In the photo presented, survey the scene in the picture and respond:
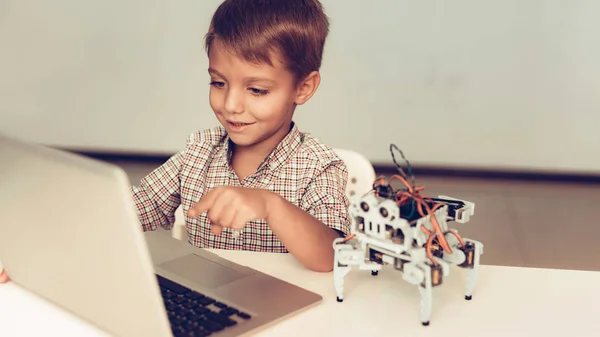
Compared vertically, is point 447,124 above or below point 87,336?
below

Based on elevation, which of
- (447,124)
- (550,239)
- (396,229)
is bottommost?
(550,239)

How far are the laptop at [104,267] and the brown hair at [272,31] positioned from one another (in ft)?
1.22

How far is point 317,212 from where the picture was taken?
3.37 feet

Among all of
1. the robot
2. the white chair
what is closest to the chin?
the white chair

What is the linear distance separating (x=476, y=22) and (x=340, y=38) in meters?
0.62

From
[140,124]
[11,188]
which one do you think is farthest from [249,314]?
[140,124]

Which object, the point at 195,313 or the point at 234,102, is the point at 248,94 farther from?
the point at 195,313

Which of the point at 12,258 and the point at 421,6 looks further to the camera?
the point at 421,6

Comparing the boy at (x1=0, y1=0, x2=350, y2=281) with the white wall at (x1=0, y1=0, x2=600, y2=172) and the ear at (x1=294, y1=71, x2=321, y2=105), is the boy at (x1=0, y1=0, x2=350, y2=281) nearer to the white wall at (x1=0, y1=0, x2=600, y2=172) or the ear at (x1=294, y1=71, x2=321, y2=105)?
the ear at (x1=294, y1=71, x2=321, y2=105)

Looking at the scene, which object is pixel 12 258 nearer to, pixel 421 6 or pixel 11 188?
pixel 11 188

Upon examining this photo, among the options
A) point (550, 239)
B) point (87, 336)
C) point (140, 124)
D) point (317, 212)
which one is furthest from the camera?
point (140, 124)

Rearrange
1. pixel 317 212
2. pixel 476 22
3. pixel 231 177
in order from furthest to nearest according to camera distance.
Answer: pixel 476 22 < pixel 231 177 < pixel 317 212

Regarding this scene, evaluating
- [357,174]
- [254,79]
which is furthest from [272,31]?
[357,174]

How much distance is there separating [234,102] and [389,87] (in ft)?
7.11
